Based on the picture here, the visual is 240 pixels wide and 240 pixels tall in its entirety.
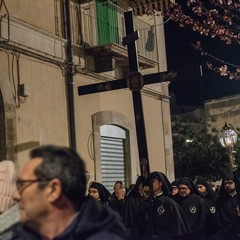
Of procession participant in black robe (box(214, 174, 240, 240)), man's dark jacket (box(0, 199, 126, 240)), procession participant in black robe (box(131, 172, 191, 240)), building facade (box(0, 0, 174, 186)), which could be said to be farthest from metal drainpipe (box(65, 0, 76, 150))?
man's dark jacket (box(0, 199, 126, 240))

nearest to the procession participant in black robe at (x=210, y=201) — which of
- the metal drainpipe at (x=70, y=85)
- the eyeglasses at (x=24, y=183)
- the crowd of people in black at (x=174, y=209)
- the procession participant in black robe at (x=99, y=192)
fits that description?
the crowd of people in black at (x=174, y=209)

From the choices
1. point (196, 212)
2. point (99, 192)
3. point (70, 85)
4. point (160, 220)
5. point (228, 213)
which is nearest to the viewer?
point (160, 220)

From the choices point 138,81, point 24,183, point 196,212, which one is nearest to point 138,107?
point 138,81

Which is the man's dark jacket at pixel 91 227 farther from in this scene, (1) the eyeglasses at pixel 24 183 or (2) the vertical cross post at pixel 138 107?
(2) the vertical cross post at pixel 138 107

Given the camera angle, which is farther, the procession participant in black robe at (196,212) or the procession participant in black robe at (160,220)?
the procession participant in black robe at (196,212)

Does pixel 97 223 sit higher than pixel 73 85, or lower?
lower

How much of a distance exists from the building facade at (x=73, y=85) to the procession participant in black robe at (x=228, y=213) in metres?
3.32

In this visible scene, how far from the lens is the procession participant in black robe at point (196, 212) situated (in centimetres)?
920

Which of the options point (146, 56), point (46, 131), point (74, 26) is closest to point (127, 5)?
point (146, 56)

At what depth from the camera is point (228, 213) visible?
30.6 ft

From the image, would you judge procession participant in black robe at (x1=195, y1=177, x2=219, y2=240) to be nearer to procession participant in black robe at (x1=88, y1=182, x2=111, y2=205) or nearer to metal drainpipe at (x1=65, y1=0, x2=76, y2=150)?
procession participant in black robe at (x1=88, y1=182, x2=111, y2=205)

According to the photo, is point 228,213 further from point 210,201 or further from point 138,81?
point 138,81

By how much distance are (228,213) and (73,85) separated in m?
4.10

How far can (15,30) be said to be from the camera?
9.92m
